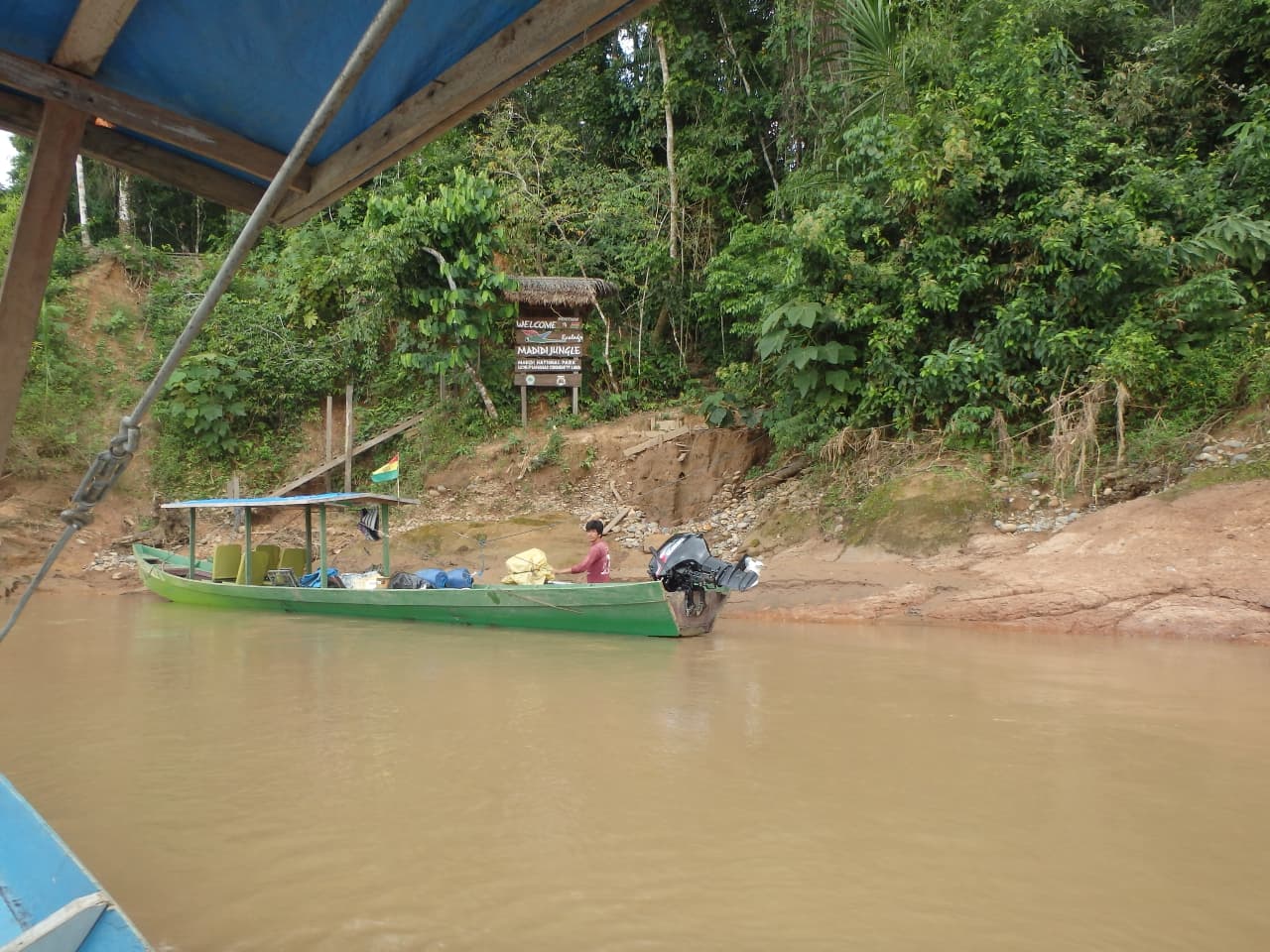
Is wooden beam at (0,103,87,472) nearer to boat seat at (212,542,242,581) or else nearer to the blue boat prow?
the blue boat prow

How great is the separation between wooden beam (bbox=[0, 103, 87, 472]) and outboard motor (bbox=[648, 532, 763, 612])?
262 inches

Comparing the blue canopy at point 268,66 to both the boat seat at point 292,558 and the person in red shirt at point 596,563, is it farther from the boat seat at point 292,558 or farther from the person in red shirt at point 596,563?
the boat seat at point 292,558

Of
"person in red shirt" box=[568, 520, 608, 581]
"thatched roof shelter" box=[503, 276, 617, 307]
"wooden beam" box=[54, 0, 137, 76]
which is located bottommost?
"person in red shirt" box=[568, 520, 608, 581]

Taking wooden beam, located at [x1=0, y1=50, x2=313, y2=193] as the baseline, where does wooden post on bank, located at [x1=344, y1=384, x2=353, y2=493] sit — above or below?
above

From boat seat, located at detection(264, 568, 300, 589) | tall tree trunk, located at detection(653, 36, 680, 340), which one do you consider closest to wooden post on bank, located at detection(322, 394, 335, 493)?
boat seat, located at detection(264, 568, 300, 589)

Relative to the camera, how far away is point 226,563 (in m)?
12.7

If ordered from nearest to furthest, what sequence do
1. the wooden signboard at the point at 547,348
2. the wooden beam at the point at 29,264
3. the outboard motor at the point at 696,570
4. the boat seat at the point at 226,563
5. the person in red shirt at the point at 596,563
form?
1. the wooden beam at the point at 29,264
2. the outboard motor at the point at 696,570
3. the person in red shirt at the point at 596,563
4. the boat seat at the point at 226,563
5. the wooden signboard at the point at 547,348

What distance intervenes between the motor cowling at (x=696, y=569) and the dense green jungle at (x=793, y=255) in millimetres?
4037

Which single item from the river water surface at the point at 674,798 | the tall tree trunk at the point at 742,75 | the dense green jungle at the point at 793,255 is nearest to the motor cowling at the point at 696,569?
the river water surface at the point at 674,798

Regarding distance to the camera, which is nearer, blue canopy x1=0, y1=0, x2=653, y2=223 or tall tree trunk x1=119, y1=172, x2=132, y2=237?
blue canopy x1=0, y1=0, x2=653, y2=223

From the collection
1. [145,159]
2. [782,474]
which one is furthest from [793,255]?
[145,159]

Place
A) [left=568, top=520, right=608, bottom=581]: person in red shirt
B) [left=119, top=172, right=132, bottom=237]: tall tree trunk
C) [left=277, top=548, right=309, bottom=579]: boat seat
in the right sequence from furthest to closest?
[left=119, top=172, right=132, bottom=237]: tall tree trunk → [left=277, top=548, right=309, bottom=579]: boat seat → [left=568, top=520, right=608, bottom=581]: person in red shirt

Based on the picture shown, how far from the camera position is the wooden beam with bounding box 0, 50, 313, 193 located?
2.48 metres

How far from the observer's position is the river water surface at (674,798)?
3232mm
